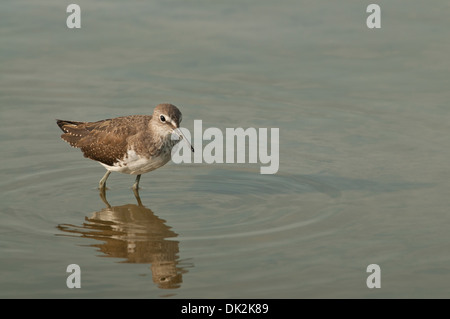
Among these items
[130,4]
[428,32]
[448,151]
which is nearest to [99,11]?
[130,4]

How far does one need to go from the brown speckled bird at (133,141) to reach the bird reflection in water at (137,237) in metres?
0.51

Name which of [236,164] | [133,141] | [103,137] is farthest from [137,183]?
[236,164]

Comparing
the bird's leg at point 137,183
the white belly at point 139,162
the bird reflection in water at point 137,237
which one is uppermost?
the white belly at point 139,162

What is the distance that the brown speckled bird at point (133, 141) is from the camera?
11578 millimetres

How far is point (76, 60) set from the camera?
51.3ft

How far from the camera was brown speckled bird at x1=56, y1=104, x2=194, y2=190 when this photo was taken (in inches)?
456

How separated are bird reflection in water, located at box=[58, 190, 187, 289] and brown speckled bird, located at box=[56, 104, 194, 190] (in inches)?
19.9

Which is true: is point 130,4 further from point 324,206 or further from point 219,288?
point 219,288

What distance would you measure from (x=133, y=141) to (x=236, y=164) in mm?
1715

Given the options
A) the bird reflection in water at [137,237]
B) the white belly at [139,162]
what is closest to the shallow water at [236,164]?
the bird reflection in water at [137,237]

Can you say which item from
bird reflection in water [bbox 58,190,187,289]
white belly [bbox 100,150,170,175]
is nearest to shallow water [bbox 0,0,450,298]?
bird reflection in water [bbox 58,190,187,289]

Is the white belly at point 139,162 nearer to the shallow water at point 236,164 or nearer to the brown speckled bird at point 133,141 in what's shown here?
the brown speckled bird at point 133,141

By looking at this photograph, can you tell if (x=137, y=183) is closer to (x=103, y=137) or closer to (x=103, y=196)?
(x=103, y=196)

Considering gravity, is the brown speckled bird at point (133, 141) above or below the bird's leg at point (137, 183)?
above
